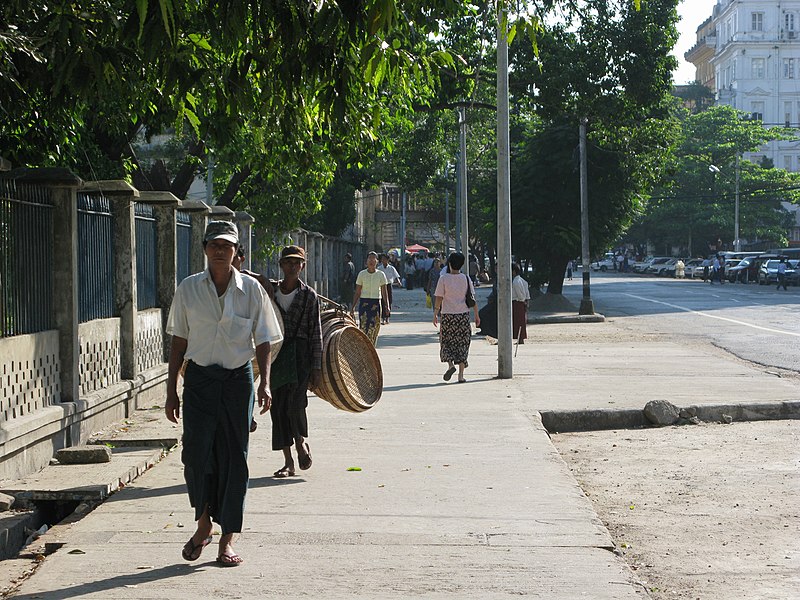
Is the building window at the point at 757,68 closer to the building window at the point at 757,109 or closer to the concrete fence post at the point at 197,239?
the building window at the point at 757,109

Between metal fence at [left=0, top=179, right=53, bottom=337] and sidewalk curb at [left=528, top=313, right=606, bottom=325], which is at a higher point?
metal fence at [left=0, top=179, right=53, bottom=337]

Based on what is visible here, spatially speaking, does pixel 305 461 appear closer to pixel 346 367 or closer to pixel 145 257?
pixel 346 367

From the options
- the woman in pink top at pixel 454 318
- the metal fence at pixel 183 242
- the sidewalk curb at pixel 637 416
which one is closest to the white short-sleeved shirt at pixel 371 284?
the woman in pink top at pixel 454 318

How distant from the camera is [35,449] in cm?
879

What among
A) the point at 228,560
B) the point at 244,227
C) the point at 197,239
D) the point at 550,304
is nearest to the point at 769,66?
the point at 550,304

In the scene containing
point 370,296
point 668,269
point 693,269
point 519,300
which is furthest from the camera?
point 668,269

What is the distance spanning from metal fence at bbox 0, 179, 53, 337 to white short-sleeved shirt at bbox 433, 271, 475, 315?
6843 millimetres

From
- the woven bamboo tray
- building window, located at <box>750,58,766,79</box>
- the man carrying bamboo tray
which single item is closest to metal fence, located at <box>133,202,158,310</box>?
the woven bamboo tray

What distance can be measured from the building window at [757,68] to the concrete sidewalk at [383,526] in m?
114

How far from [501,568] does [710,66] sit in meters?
142

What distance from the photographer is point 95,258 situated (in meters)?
11.2

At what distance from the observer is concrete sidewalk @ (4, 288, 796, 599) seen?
5.80 meters

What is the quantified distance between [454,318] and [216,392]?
972cm

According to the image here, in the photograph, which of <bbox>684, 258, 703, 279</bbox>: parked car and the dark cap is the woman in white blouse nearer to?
the dark cap
